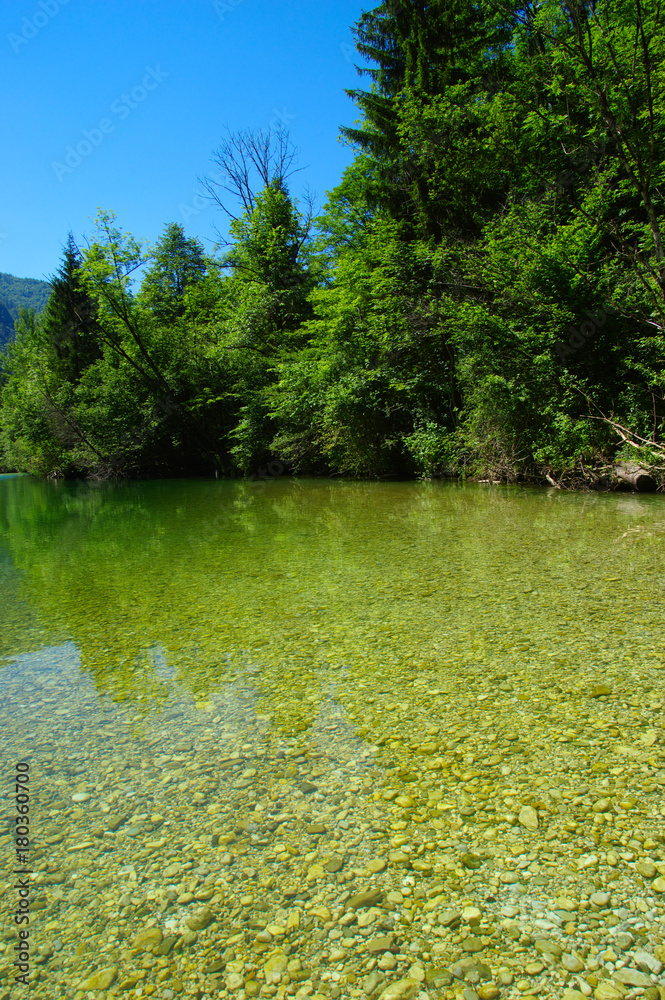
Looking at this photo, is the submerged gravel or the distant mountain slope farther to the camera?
the distant mountain slope

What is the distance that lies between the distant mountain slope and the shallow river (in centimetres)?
15754

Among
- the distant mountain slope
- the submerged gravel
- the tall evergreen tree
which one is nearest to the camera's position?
the submerged gravel

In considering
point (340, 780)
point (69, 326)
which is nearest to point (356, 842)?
point (340, 780)

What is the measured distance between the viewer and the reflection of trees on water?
424 centimetres

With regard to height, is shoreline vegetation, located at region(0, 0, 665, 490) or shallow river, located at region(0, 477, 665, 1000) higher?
shoreline vegetation, located at region(0, 0, 665, 490)

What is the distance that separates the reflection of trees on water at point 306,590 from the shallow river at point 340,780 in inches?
1.7

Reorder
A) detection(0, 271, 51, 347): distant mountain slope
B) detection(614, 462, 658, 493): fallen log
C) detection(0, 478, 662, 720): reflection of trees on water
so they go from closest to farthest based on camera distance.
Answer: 1. detection(0, 478, 662, 720): reflection of trees on water
2. detection(614, 462, 658, 493): fallen log
3. detection(0, 271, 51, 347): distant mountain slope

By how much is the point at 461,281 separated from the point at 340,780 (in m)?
15.8

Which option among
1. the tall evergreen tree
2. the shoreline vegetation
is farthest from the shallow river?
the tall evergreen tree

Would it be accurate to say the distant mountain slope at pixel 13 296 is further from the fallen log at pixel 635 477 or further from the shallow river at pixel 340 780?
the shallow river at pixel 340 780

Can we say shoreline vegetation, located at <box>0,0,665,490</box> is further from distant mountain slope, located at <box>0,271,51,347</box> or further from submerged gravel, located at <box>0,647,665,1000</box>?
distant mountain slope, located at <box>0,271,51,347</box>

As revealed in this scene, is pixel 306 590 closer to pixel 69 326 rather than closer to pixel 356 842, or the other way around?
pixel 356 842

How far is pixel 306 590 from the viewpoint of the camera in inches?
246

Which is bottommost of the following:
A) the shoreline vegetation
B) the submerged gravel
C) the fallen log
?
the submerged gravel
